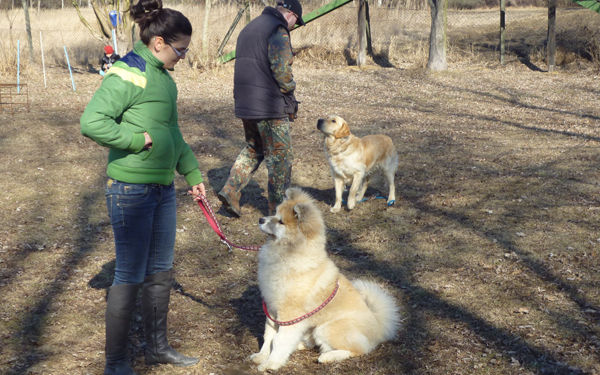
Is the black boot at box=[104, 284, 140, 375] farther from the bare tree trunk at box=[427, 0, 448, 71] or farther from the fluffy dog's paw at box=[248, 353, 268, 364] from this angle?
the bare tree trunk at box=[427, 0, 448, 71]

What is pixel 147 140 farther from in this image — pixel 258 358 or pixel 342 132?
pixel 342 132

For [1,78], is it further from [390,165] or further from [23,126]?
[390,165]

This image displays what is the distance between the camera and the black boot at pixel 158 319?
304cm

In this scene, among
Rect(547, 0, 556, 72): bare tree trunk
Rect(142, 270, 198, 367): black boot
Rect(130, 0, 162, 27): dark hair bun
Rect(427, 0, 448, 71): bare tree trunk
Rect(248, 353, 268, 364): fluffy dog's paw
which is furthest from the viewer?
Rect(427, 0, 448, 71): bare tree trunk

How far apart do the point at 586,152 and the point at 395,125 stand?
3.76 m

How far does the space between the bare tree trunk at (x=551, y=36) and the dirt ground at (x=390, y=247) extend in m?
4.49

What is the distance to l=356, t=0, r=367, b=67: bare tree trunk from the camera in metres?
16.8

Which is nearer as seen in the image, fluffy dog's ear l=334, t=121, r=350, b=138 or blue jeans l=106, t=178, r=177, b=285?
blue jeans l=106, t=178, r=177, b=285

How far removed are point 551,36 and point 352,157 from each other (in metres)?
12.3

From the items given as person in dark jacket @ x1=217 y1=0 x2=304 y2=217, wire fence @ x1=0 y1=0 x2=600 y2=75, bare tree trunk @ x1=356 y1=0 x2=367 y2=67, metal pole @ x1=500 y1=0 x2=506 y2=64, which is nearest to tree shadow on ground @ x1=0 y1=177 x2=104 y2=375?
person in dark jacket @ x1=217 y1=0 x2=304 y2=217

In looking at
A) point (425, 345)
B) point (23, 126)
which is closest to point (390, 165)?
point (425, 345)

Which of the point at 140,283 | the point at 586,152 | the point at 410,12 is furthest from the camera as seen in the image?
the point at 410,12

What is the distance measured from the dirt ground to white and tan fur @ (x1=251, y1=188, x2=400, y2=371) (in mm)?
161

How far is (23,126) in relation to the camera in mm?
10047
